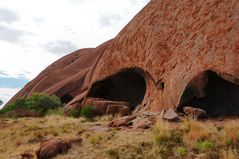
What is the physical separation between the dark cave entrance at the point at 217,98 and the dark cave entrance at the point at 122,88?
8934mm

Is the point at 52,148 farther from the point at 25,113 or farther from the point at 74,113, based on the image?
the point at 25,113

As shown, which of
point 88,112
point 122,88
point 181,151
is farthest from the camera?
point 122,88

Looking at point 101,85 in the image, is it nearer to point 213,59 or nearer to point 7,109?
point 7,109

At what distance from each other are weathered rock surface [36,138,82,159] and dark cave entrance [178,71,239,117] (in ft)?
29.5

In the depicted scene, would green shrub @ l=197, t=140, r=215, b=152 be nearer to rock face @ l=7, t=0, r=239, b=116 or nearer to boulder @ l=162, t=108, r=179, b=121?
boulder @ l=162, t=108, r=179, b=121

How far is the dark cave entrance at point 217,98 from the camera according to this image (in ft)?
69.6

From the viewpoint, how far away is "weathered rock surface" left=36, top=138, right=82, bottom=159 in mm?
13656

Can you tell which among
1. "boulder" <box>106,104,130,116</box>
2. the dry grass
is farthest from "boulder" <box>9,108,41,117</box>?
the dry grass

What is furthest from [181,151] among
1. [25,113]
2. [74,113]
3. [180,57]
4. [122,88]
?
[25,113]

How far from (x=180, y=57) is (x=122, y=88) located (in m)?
11.7

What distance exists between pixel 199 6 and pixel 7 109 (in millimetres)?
26432

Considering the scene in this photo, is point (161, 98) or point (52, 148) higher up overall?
point (161, 98)

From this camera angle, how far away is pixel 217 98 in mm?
22859

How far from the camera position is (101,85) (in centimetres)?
3309
